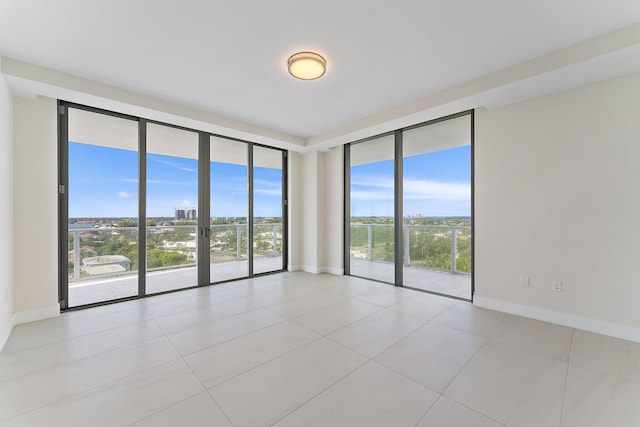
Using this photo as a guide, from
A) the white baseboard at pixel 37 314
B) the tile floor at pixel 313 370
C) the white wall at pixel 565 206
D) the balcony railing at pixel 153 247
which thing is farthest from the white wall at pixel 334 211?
the white baseboard at pixel 37 314

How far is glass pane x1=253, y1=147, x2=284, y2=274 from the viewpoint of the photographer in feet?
17.6

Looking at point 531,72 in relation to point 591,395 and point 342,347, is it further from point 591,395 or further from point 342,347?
point 342,347

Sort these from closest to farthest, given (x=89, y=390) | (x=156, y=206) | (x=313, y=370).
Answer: (x=89, y=390) → (x=313, y=370) → (x=156, y=206)

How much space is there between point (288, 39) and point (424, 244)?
4.32 metres

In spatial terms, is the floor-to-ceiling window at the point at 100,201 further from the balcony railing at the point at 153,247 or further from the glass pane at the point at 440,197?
the glass pane at the point at 440,197

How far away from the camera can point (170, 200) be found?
4.46 m

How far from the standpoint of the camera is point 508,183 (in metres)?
3.33

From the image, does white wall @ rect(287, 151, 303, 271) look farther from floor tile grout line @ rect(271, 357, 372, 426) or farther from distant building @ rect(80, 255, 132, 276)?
floor tile grout line @ rect(271, 357, 372, 426)

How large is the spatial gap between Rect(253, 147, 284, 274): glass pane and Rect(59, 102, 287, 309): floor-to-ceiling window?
0.07ft

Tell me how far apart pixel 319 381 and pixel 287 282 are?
297 cm

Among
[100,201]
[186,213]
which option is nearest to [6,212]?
[100,201]

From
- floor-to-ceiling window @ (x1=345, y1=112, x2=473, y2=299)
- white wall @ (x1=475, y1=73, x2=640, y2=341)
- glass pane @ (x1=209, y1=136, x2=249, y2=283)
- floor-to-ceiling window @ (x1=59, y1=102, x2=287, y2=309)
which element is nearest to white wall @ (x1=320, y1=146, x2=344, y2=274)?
floor-to-ceiling window @ (x1=345, y1=112, x2=473, y2=299)

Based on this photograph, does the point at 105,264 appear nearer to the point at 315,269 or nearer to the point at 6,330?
the point at 6,330

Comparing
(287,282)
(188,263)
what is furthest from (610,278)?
(188,263)
